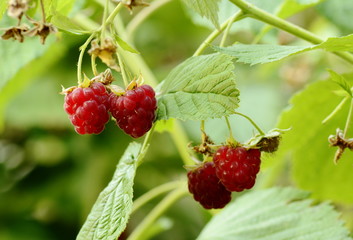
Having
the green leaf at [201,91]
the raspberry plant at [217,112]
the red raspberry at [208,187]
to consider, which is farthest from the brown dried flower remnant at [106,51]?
the red raspberry at [208,187]

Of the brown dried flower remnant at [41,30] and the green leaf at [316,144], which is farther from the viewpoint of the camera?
the green leaf at [316,144]

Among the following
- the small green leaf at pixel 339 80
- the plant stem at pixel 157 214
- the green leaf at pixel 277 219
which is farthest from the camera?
the plant stem at pixel 157 214

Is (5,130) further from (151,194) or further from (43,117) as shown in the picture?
(151,194)

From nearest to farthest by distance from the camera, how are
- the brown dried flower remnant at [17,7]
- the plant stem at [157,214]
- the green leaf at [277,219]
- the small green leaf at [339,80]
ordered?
1. the brown dried flower remnant at [17,7]
2. the small green leaf at [339,80]
3. the green leaf at [277,219]
4. the plant stem at [157,214]

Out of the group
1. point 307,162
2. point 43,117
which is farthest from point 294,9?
point 43,117

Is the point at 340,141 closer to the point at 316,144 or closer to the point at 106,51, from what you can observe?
the point at 106,51

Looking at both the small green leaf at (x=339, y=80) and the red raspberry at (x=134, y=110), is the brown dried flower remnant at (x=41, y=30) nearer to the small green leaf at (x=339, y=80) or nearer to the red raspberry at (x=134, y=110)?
the red raspberry at (x=134, y=110)
